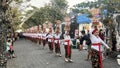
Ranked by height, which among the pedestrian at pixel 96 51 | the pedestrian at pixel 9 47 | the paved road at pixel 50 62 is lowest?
the paved road at pixel 50 62

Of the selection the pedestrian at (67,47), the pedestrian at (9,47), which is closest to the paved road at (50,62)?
the pedestrian at (67,47)

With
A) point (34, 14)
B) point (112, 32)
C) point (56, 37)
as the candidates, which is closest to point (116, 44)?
point (112, 32)

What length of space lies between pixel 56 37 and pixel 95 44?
9626 millimetres

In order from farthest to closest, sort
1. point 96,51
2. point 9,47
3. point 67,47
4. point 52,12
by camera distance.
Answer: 1. point 52,12
2. point 9,47
3. point 67,47
4. point 96,51

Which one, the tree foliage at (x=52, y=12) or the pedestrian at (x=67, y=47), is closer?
the pedestrian at (x=67, y=47)

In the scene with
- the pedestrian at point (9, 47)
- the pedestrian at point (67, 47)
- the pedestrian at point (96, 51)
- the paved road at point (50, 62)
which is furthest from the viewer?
the pedestrian at point (9, 47)

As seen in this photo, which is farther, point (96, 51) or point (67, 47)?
point (67, 47)

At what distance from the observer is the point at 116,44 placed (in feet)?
67.4

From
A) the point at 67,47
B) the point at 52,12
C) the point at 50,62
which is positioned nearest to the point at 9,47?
the point at 50,62

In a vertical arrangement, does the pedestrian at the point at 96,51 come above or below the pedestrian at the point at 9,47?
above

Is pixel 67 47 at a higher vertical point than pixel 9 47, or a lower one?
higher

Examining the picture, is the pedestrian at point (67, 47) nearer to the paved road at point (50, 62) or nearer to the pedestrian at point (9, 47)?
the paved road at point (50, 62)

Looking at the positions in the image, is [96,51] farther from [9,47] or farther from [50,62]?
[9,47]

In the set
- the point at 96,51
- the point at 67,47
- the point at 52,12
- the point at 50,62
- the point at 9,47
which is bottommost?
the point at 50,62
